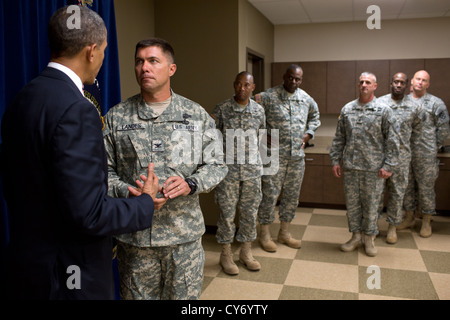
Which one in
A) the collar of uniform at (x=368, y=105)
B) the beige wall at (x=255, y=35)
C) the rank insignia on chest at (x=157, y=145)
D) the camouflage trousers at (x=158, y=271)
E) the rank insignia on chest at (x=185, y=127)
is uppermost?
the beige wall at (x=255, y=35)

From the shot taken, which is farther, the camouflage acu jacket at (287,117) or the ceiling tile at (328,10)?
the ceiling tile at (328,10)

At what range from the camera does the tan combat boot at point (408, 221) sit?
454cm

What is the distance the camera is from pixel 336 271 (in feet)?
A: 11.1

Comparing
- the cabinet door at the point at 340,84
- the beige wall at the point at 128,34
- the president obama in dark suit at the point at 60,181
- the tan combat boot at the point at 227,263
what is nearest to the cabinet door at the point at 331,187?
the cabinet door at the point at 340,84

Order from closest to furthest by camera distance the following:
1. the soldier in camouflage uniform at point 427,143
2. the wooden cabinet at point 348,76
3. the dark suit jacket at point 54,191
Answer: the dark suit jacket at point 54,191
the soldier in camouflage uniform at point 427,143
the wooden cabinet at point 348,76

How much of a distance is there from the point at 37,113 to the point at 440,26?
589 centimetres

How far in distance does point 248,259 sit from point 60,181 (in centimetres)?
261

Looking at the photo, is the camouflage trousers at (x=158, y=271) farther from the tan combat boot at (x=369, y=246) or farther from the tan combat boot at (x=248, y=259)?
the tan combat boot at (x=369, y=246)

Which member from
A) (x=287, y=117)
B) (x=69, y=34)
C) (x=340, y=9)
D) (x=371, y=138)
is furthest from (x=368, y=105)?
(x=69, y=34)

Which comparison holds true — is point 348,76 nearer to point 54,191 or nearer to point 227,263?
point 227,263

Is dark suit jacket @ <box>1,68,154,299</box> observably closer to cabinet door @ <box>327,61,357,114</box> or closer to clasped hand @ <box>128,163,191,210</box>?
clasped hand @ <box>128,163,191,210</box>

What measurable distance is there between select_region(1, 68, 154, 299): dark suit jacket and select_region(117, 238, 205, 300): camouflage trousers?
589mm

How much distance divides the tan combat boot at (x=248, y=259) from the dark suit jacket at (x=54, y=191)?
2.35 metres

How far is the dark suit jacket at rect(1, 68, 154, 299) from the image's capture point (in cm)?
112
